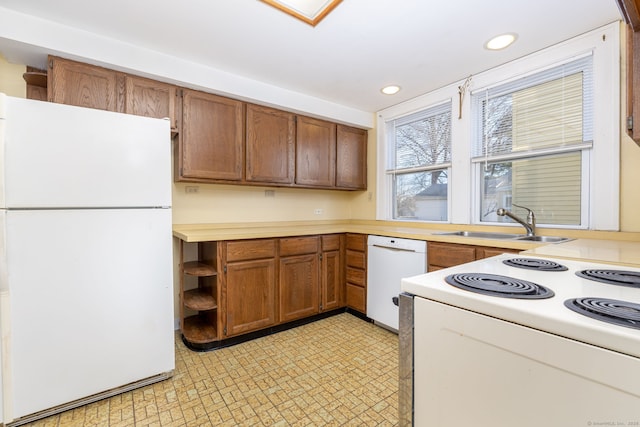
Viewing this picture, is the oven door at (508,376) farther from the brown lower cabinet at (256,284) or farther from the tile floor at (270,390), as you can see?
the brown lower cabinet at (256,284)

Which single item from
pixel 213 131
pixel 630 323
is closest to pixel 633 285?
pixel 630 323

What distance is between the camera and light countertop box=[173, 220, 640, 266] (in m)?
1.34

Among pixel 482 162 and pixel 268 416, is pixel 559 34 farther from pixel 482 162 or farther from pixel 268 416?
pixel 268 416

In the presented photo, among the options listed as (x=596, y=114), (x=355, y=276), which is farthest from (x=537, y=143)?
(x=355, y=276)

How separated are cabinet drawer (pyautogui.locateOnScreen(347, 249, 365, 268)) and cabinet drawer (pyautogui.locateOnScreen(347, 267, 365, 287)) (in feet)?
0.16

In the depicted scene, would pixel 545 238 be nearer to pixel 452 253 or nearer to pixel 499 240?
pixel 499 240

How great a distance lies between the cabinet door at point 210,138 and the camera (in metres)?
2.38

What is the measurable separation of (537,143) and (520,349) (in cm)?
224

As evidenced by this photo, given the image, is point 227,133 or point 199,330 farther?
point 227,133

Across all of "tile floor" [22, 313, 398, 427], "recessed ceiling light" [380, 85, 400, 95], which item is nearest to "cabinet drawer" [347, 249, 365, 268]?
"tile floor" [22, 313, 398, 427]

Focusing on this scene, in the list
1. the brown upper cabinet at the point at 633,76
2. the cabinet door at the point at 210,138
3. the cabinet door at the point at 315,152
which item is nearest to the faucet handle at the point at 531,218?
the brown upper cabinet at the point at 633,76

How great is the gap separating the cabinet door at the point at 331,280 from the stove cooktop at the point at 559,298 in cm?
182

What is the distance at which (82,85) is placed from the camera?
77.5 inches

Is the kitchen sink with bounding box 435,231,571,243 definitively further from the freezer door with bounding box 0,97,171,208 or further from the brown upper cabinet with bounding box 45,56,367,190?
the freezer door with bounding box 0,97,171,208
